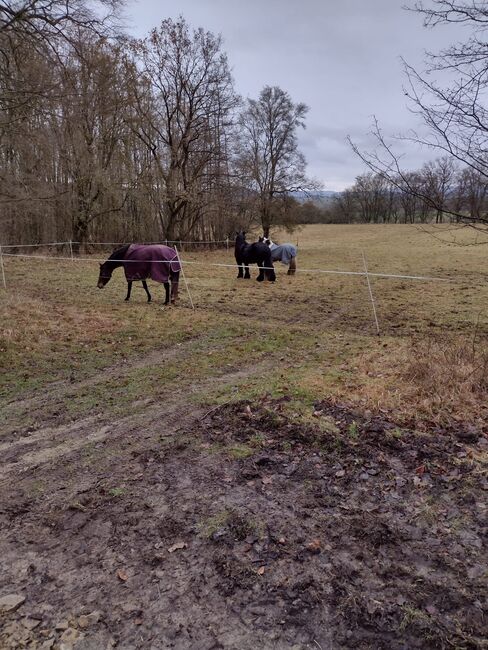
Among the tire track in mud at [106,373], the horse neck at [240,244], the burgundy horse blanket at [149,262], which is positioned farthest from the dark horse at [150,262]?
the horse neck at [240,244]

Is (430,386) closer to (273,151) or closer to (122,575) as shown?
(122,575)

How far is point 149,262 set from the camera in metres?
9.33

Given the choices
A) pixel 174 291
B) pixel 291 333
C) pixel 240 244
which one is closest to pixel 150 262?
pixel 174 291

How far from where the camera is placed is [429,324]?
8.43 meters

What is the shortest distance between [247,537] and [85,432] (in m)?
2.10

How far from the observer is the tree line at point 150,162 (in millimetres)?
17594

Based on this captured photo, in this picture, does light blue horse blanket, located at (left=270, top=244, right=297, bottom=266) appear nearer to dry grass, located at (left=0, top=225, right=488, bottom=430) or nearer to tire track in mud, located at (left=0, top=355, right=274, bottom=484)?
dry grass, located at (left=0, top=225, right=488, bottom=430)

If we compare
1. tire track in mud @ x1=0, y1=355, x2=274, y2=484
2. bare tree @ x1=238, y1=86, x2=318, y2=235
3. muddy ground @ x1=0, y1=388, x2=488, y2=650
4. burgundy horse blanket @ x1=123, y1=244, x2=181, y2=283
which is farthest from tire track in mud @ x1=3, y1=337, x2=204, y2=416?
bare tree @ x1=238, y1=86, x2=318, y2=235

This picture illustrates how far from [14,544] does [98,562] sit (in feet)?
1.90

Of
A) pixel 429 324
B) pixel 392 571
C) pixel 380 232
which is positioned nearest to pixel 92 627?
pixel 392 571

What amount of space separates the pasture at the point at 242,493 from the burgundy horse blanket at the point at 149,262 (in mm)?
2891

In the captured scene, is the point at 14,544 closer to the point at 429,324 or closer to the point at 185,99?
the point at 429,324

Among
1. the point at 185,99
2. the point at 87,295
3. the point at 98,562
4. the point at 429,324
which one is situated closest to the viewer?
the point at 98,562

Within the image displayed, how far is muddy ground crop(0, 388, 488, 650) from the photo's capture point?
6.49 feet
